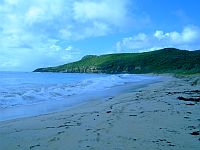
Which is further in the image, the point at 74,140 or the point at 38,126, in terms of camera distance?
the point at 38,126

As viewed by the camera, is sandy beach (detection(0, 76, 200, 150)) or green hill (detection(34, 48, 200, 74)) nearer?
sandy beach (detection(0, 76, 200, 150))

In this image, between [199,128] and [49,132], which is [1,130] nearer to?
[49,132]

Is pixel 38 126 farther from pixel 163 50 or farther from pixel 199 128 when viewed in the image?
pixel 163 50

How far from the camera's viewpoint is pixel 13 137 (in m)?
7.40

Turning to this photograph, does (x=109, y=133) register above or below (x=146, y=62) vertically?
below

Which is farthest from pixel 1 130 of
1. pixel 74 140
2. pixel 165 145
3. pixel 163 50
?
pixel 163 50

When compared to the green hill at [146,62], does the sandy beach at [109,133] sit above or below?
below

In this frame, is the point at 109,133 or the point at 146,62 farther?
the point at 146,62

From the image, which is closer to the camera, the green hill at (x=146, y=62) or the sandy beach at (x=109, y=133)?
the sandy beach at (x=109, y=133)

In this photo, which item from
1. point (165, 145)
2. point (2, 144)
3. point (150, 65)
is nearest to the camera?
point (165, 145)

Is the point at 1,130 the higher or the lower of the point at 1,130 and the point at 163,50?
the lower

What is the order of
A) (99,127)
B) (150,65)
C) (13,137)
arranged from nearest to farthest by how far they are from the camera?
(13,137) → (99,127) → (150,65)

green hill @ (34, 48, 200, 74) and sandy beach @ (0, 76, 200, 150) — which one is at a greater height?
green hill @ (34, 48, 200, 74)

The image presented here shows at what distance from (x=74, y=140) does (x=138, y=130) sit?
1645 mm
